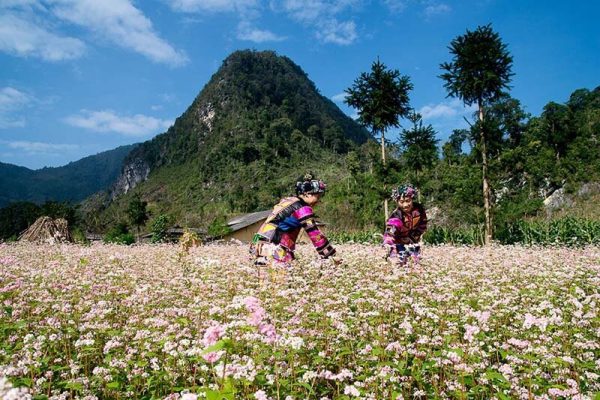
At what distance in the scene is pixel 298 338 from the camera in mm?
2648

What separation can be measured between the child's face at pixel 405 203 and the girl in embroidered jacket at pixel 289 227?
1920mm

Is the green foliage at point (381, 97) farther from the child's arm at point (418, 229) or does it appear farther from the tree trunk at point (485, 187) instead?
the child's arm at point (418, 229)

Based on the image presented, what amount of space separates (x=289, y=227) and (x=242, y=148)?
12217 centimetres

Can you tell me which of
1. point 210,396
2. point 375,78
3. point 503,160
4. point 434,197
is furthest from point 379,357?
point 434,197

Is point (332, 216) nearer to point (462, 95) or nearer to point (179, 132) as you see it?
point (462, 95)

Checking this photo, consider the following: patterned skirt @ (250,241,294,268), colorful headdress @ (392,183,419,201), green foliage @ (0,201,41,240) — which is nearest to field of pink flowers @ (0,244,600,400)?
patterned skirt @ (250,241,294,268)

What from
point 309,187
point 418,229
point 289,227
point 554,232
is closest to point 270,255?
point 289,227

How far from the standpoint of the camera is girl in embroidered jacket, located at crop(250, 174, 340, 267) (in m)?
6.28

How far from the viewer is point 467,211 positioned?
71.8 feet

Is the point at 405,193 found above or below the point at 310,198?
above

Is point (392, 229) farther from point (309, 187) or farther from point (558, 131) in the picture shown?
point (558, 131)

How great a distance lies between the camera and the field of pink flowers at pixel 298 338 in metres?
2.87

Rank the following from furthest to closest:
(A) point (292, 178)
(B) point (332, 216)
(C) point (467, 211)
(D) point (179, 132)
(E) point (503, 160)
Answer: (D) point (179, 132), (A) point (292, 178), (B) point (332, 216), (C) point (467, 211), (E) point (503, 160)

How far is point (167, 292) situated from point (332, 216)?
39.5 m
